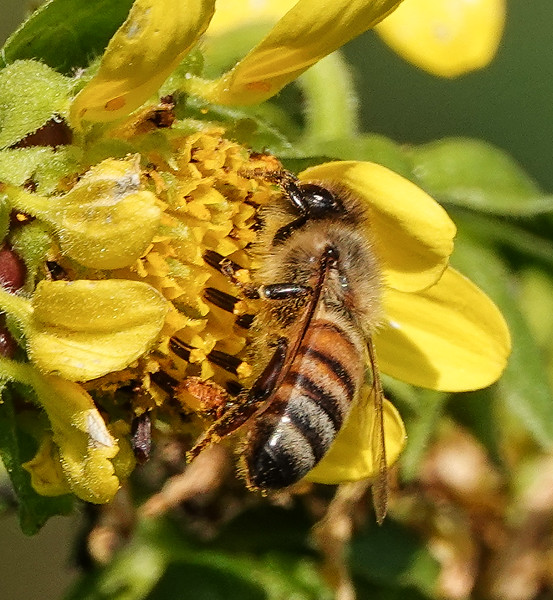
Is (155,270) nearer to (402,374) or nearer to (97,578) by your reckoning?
(402,374)

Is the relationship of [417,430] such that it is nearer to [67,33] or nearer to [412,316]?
[412,316]

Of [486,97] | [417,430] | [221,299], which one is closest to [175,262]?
[221,299]

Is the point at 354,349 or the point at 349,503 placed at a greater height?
the point at 354,349

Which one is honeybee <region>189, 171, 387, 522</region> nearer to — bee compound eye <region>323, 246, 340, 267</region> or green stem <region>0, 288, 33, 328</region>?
bee compound eye <region>323, 246, 340, 267</region>

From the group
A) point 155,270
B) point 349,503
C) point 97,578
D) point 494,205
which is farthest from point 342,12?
point 97,578

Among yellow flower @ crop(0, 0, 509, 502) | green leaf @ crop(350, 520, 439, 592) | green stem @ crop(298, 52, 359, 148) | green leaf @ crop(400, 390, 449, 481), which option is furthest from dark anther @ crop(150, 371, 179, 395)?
green leaf @ crop(350, 520, 439, 592)

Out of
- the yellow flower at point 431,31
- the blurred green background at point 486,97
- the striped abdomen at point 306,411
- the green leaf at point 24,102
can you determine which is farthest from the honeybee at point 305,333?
the blurred green background at point 486,97
